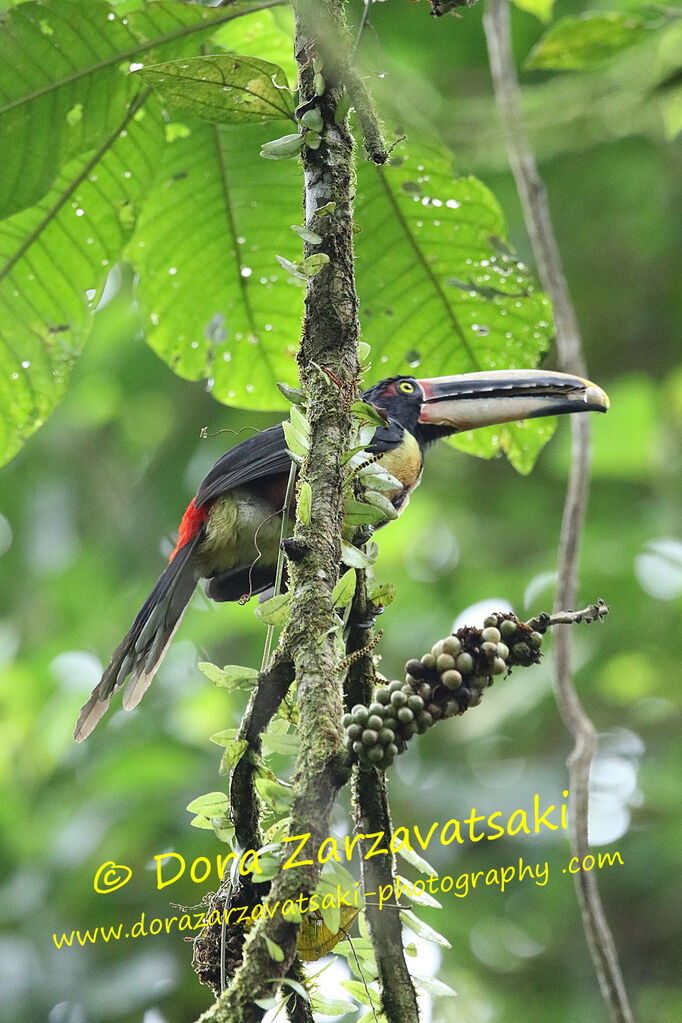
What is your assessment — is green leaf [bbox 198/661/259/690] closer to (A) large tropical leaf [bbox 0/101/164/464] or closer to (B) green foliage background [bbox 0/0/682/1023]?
(A) large tropical leaf [bbox 0/101/164/464]

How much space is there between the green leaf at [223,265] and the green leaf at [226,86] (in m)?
0.55

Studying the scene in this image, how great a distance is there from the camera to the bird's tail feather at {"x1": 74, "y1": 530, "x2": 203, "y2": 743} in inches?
87.4

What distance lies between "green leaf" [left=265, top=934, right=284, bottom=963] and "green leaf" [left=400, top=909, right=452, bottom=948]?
35 cm

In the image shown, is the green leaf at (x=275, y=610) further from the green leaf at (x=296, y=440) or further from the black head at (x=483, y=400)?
the black head at (x=483, y=400)

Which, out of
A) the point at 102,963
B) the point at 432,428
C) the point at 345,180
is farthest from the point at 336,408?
the point at 102,963

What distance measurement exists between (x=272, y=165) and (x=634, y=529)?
10.9 feet

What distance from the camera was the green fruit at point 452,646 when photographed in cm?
120

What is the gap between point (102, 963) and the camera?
362cm

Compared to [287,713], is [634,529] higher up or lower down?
higher up

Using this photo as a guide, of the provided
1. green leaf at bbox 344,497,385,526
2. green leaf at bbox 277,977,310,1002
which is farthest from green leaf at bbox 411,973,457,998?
green leaf at bbox 344,497,385,526

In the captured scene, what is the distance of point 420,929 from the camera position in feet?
4.54

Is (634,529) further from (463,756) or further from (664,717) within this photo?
(463,756)

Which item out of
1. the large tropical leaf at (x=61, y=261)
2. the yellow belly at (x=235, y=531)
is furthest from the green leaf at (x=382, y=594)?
the yellow belly at (x=235, y=531)

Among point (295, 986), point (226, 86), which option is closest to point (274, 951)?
point (295, 986)
